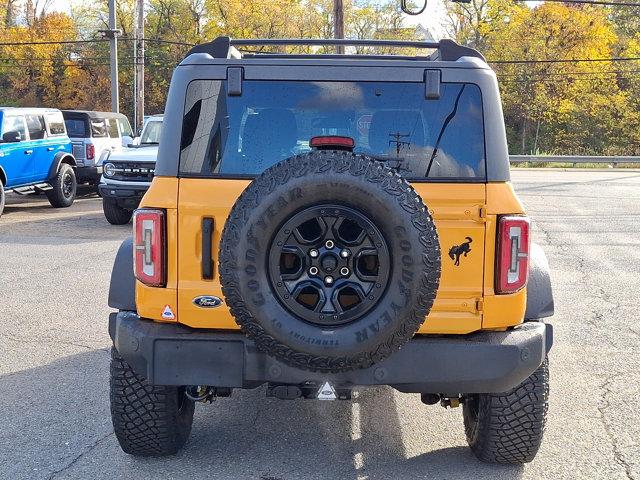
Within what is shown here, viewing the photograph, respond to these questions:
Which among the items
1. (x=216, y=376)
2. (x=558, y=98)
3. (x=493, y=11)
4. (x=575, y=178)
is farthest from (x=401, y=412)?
(x=493, y=11)

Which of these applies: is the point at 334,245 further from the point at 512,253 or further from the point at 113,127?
the point at 113,127

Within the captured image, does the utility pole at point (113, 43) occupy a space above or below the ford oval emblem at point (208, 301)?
above

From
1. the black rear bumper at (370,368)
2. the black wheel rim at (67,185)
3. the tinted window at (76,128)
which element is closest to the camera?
the black rear bumper at (370,368)

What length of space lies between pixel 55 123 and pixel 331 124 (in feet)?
44.4

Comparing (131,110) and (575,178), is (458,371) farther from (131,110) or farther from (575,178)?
(131,110)

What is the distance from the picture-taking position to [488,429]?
359cm

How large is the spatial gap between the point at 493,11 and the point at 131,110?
29013mm

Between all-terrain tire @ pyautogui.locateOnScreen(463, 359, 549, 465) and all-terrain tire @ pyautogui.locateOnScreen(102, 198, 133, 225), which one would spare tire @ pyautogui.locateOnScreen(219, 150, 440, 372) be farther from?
all-terrain tire @ pyautogui.locateOnScreen(102, 198, 133, 225)

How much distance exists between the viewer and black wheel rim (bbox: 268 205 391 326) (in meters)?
2.93

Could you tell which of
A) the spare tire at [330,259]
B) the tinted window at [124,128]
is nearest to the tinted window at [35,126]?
the tinted window at [124,128]

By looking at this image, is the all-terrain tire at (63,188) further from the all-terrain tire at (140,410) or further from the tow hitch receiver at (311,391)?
the tow hitch receiver at (311,391)

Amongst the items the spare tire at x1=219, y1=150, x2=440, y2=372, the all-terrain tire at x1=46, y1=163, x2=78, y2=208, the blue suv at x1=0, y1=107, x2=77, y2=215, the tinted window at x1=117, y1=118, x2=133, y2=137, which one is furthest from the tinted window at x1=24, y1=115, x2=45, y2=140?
the spare tire at x1=219, y1=150, x2=440, y2=372

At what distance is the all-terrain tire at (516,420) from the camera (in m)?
3.55

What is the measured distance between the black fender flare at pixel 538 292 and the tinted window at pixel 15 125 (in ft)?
40.3
